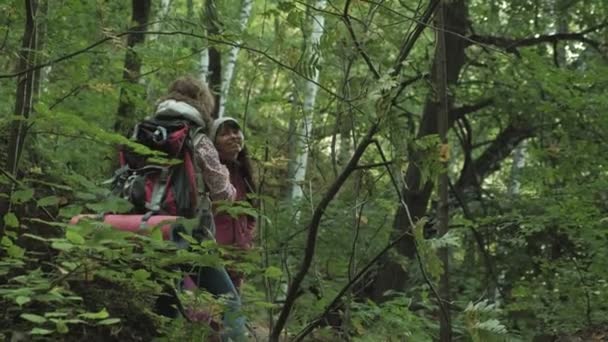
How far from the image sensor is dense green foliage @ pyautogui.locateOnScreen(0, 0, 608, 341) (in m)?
3.01

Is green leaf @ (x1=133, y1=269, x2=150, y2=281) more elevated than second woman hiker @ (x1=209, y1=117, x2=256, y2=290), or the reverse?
second woman hiker @ (x1=209, y1=117, x2=256, y2=290)

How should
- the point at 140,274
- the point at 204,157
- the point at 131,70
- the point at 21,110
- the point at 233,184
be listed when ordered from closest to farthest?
the point at 140,274 < the point at 21,110 < the point at 204,157 < the point at 233,184 < the point at 131,70

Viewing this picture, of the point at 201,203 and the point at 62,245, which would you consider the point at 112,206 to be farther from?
the point at 201,203

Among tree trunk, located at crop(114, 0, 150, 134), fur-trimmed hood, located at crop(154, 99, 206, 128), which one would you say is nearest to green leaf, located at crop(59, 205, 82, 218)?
fur-trimmed hood, located at crop(154, 99, 206, 128)

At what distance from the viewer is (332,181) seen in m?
4.39

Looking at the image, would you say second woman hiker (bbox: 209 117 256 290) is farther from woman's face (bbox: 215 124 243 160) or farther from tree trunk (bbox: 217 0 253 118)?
tree trunk (bbox: 217 0 253 118)

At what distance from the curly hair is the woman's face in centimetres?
11

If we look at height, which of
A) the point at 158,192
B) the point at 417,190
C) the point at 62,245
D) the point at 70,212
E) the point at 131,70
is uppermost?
the point at 131,70

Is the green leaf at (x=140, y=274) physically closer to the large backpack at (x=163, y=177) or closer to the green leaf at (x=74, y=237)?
the green leaf at (x=74, y=237)

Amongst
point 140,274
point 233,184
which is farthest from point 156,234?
point 233,184

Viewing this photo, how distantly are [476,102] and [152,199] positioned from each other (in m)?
6.67

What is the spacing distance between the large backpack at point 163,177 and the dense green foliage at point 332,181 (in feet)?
0.89

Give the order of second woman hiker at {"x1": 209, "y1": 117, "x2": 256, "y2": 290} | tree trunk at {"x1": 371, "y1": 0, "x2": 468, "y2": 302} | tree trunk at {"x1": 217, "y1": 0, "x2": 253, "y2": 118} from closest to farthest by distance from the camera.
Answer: second woman hiker at {"x1": 209, "y1": 117, "x2": 256, "y2": 290}, tree trunk at {"x1": 371, "y1": 0, "x2": 468, "y2": 302}, tree trunk at {"x1": 217, "y1": 0, "x2": 253, "y2": 118}

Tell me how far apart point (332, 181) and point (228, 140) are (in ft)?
2.15
